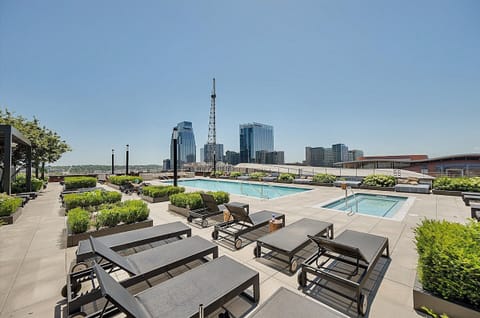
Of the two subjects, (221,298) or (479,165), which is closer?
(221,298)

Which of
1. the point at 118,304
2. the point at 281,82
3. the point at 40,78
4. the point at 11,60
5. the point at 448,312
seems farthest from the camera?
the point at 281,82

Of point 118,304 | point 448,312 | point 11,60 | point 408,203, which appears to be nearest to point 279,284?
point 448,312

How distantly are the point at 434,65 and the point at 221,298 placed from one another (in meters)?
18.1

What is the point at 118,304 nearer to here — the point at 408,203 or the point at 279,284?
the point at 279,284

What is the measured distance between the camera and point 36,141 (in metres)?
12.0

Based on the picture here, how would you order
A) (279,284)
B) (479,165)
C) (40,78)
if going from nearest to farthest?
(279,284) < (40,78) < (479,165)

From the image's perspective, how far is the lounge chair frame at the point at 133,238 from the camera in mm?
3076

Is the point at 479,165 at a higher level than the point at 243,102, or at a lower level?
lower

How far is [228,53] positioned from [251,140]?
2375 inches

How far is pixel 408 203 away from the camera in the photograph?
25.8 feet

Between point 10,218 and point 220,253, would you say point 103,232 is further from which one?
point 10,218

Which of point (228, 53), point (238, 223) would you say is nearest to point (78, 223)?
point (238, 223)

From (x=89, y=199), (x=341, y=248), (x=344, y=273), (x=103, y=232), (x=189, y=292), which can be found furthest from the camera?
(x=89, y=199)

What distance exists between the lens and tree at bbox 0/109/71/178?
38.6 ft
